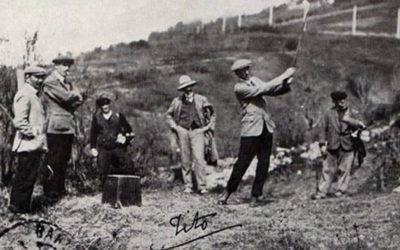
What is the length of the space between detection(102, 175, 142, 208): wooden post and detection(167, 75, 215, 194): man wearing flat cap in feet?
2.01

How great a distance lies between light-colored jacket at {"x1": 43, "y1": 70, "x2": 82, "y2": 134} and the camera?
5.61 m

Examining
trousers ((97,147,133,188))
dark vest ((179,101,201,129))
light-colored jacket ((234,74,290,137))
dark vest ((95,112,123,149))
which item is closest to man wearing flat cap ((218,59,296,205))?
light-colored jacket ((234,74,290,137))

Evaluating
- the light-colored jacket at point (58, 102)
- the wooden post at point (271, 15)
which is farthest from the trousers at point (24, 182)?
the wooden post at point (271, 15)

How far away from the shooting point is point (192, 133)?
612cm

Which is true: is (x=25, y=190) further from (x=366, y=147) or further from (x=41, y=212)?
(x=366, y=147)

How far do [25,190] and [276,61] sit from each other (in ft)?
8.09

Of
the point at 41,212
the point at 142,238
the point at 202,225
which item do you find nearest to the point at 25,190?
the point at 41,212

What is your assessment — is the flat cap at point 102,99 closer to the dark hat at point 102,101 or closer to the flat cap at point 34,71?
the dark hat at point 102,101

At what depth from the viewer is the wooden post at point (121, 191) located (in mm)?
5555

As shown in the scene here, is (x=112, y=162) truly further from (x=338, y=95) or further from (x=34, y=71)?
(x=338, y=95)

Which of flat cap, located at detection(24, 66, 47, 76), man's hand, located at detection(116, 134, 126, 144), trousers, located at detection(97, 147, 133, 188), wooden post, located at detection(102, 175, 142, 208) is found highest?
flat cap, located at detection(24, 66, 47, 76)

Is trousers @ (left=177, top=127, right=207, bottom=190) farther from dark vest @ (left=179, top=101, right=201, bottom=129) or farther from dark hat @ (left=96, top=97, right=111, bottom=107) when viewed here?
dark hat @ (left=96, top=97, right=111, bottom=107)

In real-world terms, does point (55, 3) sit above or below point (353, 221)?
above

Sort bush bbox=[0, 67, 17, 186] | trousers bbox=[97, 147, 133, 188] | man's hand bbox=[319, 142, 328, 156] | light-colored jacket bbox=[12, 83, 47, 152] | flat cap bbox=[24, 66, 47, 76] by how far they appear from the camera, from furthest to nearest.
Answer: man's hand bbox=[319, 142, 328, 156], trousers bbox=[97, 147, 133, 188], bush bbox=[0, 67, 17, 186], flat cap bbox=[24, 66, 47, 76], light-colored jacket bbox=[12, 83, 47, 152]
